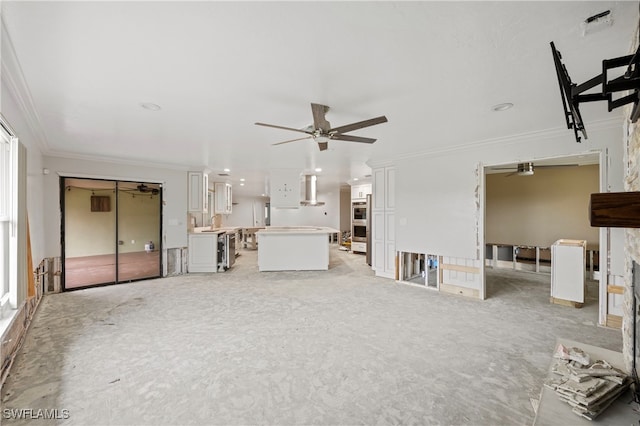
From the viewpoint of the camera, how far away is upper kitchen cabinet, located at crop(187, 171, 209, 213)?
20.4 ft

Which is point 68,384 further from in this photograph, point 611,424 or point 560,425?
point 611,424

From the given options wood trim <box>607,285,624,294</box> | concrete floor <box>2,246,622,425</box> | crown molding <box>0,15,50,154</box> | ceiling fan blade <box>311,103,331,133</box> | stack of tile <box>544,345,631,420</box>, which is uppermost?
crown molding <box>0,15,50,154</box>

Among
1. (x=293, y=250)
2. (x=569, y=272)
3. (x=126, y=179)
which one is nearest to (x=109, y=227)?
(x=126, y=179)

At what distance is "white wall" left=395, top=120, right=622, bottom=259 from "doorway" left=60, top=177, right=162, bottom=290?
18.2 feet

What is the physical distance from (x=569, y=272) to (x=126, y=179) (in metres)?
8.14

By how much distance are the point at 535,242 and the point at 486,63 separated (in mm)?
5880

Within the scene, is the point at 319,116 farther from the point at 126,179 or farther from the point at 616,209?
the point at 126,179

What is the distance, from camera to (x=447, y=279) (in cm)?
456

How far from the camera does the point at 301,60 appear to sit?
185cm

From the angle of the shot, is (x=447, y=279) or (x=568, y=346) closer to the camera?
(x=568, y=346)

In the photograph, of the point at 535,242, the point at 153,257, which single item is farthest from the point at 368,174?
the point at 153,257

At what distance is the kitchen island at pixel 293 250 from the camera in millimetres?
6203

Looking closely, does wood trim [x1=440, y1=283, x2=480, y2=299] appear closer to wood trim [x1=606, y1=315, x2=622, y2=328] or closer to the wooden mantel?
wood trim [x1=606, y1=315, x2=622, y2=328]

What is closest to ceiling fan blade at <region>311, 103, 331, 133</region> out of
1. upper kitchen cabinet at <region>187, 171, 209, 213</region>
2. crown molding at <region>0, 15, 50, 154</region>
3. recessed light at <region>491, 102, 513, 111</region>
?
recessed light at <region>491, 102, 513, 111</region>
